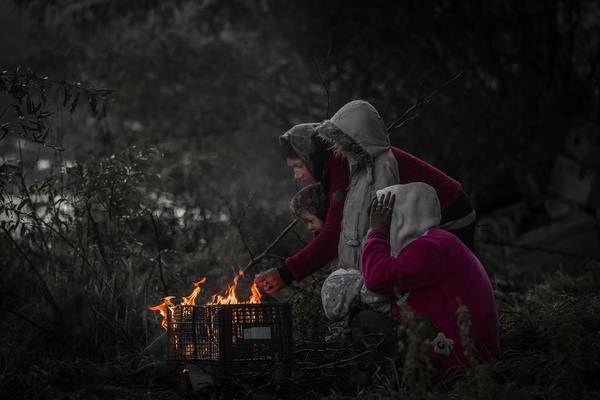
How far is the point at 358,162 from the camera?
15.3 feet

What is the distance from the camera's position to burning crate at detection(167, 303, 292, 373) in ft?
13.1

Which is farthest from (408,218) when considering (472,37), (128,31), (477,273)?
(128,31)

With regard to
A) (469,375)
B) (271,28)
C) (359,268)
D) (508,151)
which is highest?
(271,28)

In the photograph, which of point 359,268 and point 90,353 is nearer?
point 359,268

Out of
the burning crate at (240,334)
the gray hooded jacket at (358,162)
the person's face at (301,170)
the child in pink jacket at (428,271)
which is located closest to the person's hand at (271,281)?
the gray hooded jacket at (358,162)

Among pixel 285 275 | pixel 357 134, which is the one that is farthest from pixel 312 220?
pixel 357 134

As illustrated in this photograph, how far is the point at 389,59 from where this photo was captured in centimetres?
1262

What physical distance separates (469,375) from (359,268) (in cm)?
135

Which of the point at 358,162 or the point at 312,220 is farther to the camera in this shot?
the point at 312,220

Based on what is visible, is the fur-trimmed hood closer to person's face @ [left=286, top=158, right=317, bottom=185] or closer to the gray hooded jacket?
the gray hooded jacket

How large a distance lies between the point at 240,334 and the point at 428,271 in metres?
1.06

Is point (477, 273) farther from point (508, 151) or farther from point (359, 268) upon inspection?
point (508, 151)

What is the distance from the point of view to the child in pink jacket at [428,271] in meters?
3.69

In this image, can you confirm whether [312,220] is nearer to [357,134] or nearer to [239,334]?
[357,134]
